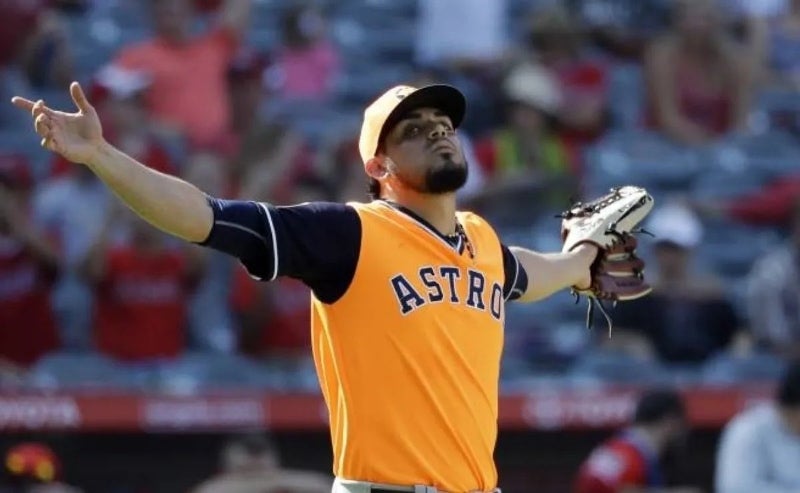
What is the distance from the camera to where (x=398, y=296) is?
4.15 meters

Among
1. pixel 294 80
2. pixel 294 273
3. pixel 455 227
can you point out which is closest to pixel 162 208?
pixel 294 273

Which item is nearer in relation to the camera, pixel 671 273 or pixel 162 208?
pixel 162 208

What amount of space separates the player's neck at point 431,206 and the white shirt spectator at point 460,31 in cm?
556

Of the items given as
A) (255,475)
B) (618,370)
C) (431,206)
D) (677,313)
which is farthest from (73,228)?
(431,206)

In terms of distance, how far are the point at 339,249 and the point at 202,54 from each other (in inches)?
201

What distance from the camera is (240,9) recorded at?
9430mm

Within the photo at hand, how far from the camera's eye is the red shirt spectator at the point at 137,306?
8008 mm

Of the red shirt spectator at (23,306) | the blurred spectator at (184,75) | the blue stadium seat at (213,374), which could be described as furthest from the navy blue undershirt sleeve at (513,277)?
the blurred spectator at (184,75)

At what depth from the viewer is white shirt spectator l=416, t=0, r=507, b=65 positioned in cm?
988

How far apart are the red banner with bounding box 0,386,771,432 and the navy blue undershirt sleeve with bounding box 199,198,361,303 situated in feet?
11.6

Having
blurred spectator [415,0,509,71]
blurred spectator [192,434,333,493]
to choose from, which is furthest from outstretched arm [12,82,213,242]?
blurred spectator [415,0,509,71]

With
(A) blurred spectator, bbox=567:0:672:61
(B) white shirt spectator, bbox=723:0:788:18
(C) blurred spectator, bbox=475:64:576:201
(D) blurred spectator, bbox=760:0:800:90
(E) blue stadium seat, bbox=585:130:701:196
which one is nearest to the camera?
(C) blurred spectator, bbox=475:64:576:201

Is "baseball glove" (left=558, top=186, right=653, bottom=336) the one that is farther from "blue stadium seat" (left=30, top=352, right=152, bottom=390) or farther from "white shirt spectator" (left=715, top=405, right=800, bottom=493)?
"blue stadium seat" (left=30, top=352, right=152, bottom=390)

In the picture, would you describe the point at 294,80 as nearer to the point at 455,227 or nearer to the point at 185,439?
the point at 185,439
